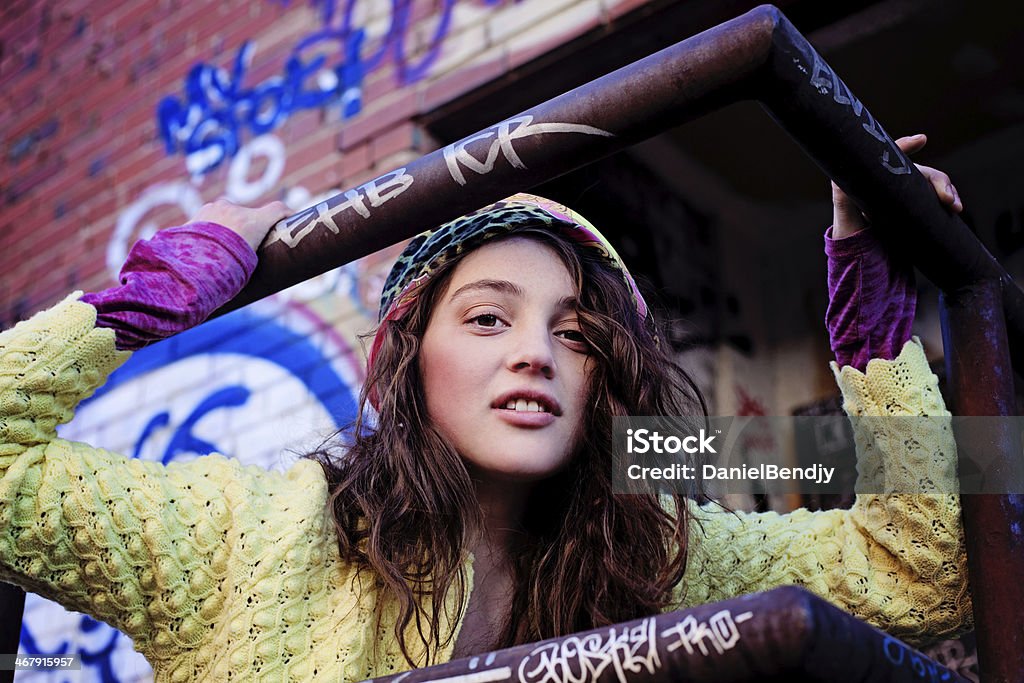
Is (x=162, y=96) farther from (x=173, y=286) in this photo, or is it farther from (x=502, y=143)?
(x=502, y=143)

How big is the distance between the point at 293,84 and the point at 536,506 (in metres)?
1.91

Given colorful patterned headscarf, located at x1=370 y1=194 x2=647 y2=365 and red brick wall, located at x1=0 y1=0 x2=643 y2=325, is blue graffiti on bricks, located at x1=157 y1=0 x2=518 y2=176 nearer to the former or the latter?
red brick wall, located at x1=0 y1=0 x2=643 y2=325

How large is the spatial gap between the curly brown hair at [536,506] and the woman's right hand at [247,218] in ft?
1.13

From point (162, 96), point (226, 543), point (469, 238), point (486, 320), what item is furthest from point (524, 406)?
point (162, 96)

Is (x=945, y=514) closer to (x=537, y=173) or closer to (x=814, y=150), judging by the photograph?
(x=814, y=150)

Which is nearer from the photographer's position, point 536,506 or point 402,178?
point 402,178

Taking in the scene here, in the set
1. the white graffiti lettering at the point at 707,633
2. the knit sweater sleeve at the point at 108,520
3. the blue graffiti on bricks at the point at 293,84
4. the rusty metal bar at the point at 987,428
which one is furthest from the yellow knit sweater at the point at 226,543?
the blue graffiti on bricks at the point at 293,84

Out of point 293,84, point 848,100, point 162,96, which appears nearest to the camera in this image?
point 848,100

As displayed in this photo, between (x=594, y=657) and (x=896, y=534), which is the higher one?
(x=896, y=534)

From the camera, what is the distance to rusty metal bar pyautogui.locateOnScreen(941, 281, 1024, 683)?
121cm

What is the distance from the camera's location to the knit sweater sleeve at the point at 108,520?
1.43 m

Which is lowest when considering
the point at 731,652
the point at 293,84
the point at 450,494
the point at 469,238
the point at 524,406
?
the point at 731,652

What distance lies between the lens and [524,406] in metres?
1.69

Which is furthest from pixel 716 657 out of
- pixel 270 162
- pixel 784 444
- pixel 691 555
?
pixel 270 162
